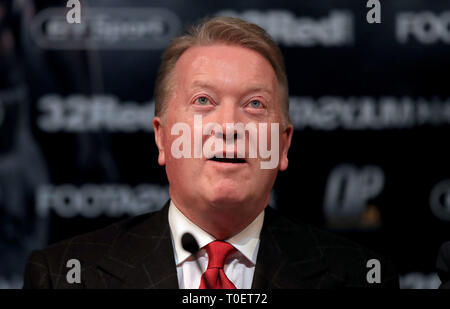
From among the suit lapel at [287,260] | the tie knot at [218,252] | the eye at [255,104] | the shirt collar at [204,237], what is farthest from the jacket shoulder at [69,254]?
the eye at [255,104]

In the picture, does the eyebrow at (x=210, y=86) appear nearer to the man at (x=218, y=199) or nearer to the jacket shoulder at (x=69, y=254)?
the man at (x=218, y=199)

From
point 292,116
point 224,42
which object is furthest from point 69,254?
point 292,116

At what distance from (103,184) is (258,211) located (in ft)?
3.85

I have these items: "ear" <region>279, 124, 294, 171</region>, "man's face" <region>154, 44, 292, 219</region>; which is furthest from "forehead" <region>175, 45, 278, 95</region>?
"ear" <region>279, 124, 294, 171</region>

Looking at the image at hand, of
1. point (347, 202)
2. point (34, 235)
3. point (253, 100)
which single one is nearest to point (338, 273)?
point (253, 100)

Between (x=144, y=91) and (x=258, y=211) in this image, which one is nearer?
(x=258, y=211)

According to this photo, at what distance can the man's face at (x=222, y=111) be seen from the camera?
155 cm

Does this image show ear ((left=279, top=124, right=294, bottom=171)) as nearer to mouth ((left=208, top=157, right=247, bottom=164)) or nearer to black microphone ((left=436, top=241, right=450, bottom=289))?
mouth ((left=208, top=157, right=247, bottom=164))

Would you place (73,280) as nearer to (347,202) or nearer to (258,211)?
(258,211)

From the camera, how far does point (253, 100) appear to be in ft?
5.30

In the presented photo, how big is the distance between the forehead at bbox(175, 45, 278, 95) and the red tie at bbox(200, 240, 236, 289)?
17.3 inches

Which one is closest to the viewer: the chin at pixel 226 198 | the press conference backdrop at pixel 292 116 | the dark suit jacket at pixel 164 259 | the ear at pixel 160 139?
the chin at pixel 226 198

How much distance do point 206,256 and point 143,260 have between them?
0.59 ft

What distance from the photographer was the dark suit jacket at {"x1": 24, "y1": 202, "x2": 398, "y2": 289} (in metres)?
1.64
